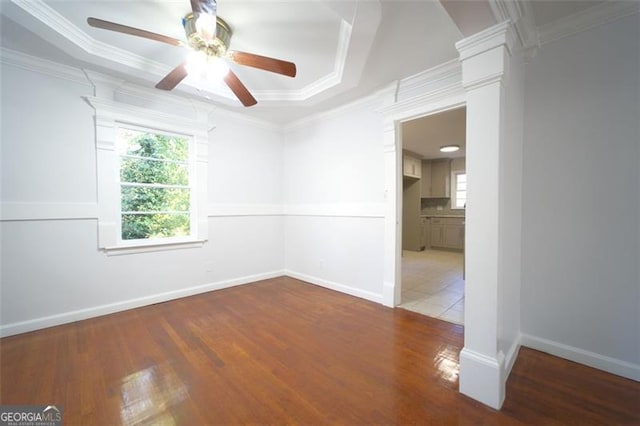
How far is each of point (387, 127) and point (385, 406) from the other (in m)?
2.69

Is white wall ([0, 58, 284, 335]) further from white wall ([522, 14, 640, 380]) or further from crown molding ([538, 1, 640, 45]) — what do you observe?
crown molding ([538, 1, 640, 45])

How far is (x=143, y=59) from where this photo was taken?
8.51ft

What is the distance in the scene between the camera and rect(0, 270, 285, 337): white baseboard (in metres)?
2.33

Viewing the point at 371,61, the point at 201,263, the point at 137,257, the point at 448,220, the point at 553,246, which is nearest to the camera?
the point at 553,246

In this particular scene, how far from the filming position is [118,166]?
9.55 ft

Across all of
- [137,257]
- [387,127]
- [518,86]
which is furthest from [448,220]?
[137,257]

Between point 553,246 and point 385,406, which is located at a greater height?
point 553,246

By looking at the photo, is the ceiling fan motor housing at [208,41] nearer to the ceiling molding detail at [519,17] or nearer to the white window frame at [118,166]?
the white window frame at [118,166]

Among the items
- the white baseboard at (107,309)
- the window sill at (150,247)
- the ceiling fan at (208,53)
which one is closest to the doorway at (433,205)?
the white baseboard at (107,309)

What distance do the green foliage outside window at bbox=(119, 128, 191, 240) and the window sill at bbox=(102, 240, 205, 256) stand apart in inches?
6.9

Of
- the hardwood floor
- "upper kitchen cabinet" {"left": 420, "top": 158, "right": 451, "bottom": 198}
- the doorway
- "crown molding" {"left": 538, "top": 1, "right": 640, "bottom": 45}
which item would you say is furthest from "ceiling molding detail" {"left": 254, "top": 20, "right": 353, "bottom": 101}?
"upper kitchen cabinet" {"left": 420, "top": 158, "right": 451, "bottom": 198}

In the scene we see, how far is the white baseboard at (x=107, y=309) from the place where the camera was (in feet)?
7.66

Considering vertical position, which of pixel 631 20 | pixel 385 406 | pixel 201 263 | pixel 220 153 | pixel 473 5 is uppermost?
pixel 631 20

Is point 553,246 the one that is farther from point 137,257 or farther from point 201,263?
point 137,257
